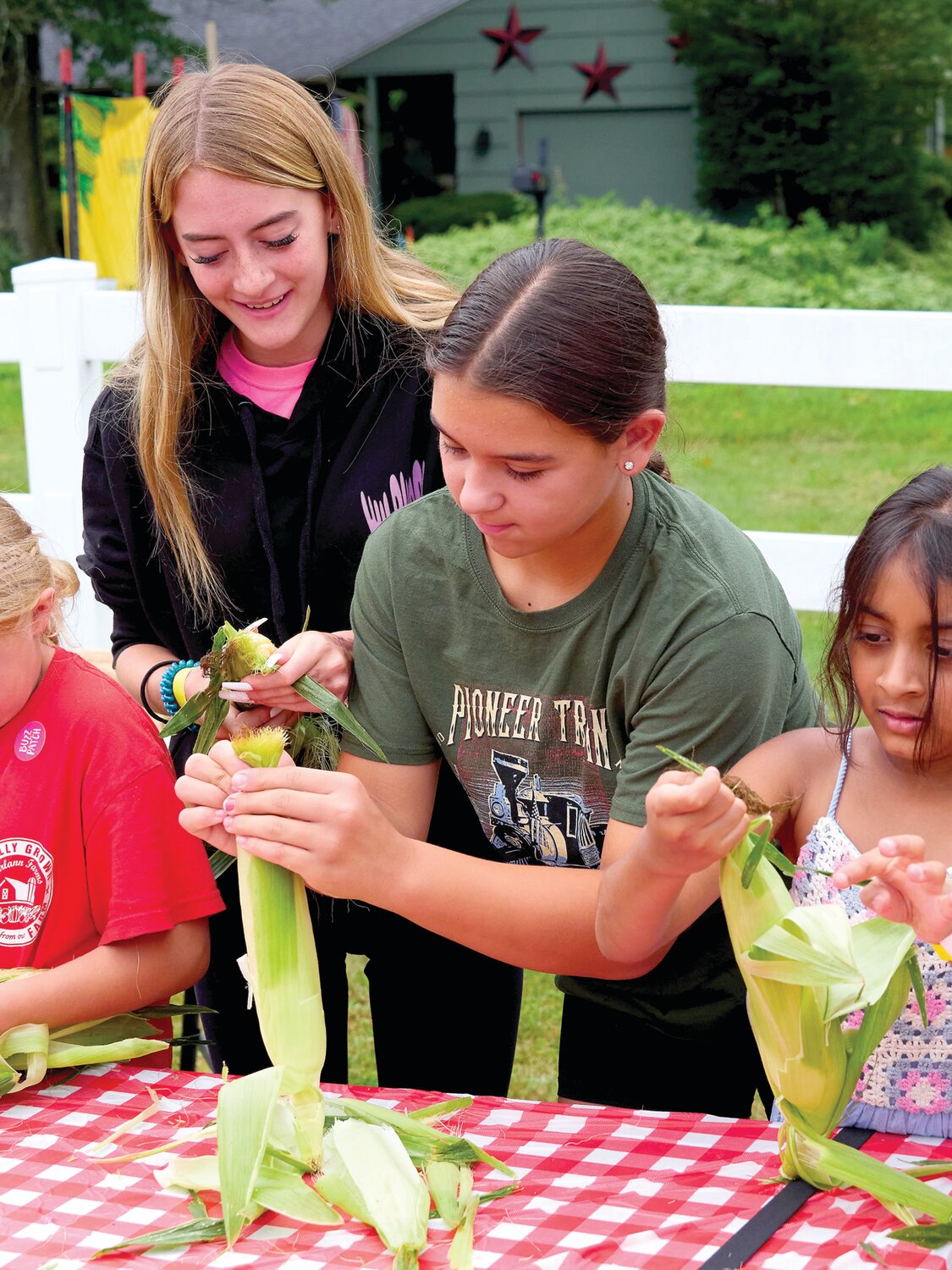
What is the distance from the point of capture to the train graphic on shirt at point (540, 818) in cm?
199

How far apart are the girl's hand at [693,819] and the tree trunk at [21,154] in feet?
54.6

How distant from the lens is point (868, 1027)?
160 centimetres

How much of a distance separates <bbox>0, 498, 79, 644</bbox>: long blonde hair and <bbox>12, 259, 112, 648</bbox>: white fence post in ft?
5.55

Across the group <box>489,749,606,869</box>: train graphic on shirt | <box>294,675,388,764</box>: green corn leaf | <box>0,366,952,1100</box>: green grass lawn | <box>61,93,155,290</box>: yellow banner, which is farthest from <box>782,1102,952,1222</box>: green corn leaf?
<box>61,93,155,290</box>: yellow banner

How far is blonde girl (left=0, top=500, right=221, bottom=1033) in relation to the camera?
2135 mm

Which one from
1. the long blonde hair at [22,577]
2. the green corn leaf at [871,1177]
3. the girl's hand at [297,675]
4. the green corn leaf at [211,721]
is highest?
the long blonde hair at [22,577]

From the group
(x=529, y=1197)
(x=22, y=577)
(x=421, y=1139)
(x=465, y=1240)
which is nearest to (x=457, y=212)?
(x=22, y=577)

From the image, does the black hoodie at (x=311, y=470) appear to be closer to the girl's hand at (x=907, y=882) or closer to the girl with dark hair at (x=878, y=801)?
the girl with dark hair at (x=878, y=801)

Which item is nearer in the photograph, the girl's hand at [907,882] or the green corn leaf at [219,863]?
the girl's hand at [907,882]

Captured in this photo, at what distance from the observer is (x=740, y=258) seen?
11891mm

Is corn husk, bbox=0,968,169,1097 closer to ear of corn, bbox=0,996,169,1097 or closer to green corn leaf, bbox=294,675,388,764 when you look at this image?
ear of corn, bbox=0,996,169,1097

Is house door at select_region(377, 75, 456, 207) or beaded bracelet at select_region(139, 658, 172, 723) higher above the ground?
house door at select_region(377, 75, 456, 207)

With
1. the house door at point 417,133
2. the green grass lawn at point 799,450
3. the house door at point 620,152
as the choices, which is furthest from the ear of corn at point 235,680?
the house door at point 417,133

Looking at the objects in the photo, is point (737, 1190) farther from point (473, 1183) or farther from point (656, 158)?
point (656, 158)
